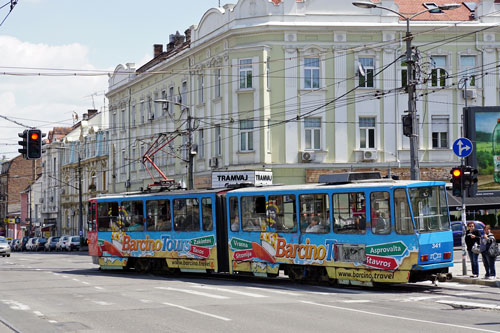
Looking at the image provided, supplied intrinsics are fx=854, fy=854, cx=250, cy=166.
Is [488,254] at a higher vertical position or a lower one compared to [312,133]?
lower

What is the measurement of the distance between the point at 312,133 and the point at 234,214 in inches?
733

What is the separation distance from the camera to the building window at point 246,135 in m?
43.3

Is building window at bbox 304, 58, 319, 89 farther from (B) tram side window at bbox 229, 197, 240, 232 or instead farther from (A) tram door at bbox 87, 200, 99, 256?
(B) tram side window at bbox 229, 197, 240, 232

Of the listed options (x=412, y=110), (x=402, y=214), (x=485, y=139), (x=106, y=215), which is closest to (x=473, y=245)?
(x=402, y=214)

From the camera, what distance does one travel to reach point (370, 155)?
42.8 meters

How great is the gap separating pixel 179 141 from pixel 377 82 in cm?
1325

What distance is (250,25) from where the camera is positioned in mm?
42781

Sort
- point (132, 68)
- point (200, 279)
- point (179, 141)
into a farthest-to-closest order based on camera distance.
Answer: point (132, 68)
point (179, 141)
point (200, 279)

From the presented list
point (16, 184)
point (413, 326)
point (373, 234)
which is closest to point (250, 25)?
point (373, 234)

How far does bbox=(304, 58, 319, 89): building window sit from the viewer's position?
4306cm

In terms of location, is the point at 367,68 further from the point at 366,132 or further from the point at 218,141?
the point at 218,141

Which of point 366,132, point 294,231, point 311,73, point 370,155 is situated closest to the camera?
point 294,231

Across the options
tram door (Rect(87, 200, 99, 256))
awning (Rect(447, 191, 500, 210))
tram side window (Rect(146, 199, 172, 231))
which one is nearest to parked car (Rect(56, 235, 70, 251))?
awning (Rect(447, 191, 500, 210))

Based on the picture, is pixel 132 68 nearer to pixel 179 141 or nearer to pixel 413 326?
pixel 179 141
